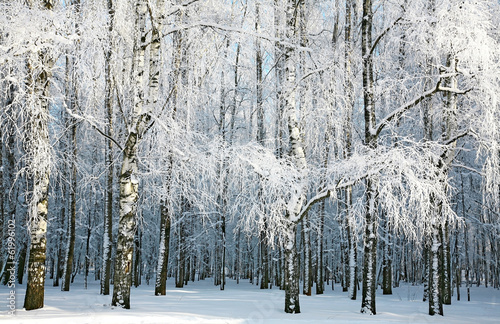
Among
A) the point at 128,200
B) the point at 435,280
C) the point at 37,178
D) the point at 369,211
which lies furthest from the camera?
the point at 435,280

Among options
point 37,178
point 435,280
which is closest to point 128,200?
point 37,178

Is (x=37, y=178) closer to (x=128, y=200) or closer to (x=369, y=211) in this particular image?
(x=128, y=200)

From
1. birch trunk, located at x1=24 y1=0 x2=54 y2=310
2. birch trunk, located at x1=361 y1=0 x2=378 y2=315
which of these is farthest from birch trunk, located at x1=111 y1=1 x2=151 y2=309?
birch trunk, located at x1=361 y1=0 x2=378 y2=315

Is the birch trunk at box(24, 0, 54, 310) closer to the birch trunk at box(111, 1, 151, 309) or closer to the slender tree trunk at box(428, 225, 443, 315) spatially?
the birch trunk at box(111, 1, 151, 309)

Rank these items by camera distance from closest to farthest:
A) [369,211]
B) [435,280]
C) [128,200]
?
[128,200] < [369,211] < [435,280]

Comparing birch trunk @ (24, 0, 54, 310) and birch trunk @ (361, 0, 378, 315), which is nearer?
birch trunk @ (24, 0, 54, 310)

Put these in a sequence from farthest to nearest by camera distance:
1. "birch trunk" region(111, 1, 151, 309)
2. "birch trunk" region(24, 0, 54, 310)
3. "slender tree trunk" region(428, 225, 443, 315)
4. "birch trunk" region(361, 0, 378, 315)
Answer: "slender tree trunk" region(428, 225, 443, 315) < "birch trunk" region(361, 0, 378, 315) < "birch trunk" region(111, 1, 151, 309) < "birch trunk" region(24, 0, 54, 310)

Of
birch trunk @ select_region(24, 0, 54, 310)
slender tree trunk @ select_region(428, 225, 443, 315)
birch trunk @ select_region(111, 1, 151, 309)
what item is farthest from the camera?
slender tree trunk @ select_region(428, 225, 443, 315)

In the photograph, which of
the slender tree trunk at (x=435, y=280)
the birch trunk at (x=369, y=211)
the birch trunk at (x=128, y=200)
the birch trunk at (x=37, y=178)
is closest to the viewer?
the birch trunk at (x=37, y=178)

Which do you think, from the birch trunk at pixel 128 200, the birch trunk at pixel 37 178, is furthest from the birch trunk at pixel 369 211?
the birch trunk at pixel 37 178

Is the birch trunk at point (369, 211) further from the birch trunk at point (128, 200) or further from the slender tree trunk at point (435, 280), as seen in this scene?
the birch trunk at point (128, 200)

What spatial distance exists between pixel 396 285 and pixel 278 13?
85.5 ft

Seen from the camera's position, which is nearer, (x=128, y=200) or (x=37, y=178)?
(x=37, y=178)

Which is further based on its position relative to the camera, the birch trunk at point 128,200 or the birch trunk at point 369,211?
the birch trunk at point 369,211
